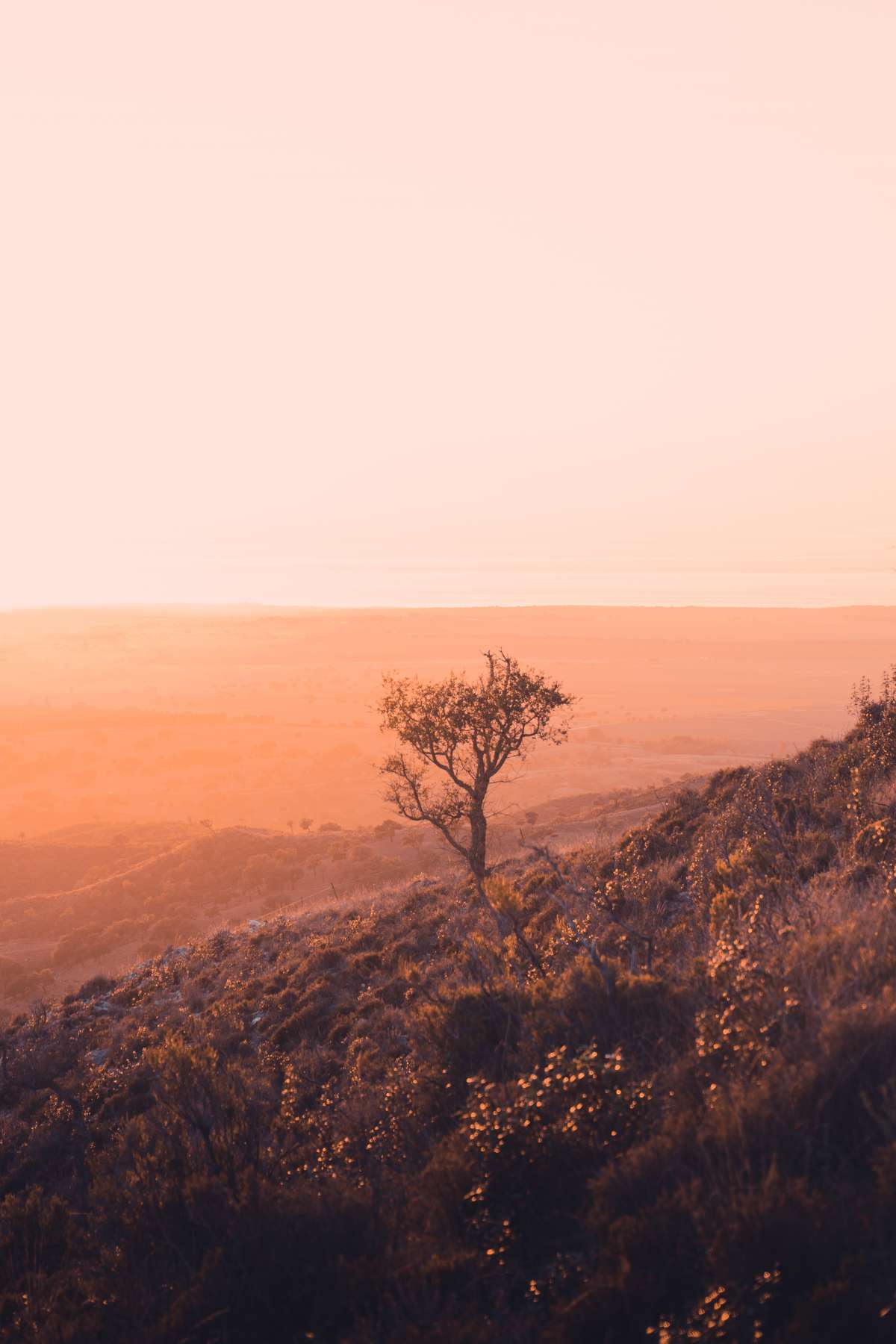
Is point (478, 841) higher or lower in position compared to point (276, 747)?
higher

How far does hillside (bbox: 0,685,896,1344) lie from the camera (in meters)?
5.74

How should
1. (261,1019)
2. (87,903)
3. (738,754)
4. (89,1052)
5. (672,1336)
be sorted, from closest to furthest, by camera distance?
(672,1336), (261,1019), (89,1052), (87,903), (738,754)

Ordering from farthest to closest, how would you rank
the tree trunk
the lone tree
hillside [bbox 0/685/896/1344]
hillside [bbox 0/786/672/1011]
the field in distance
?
the field in distance, hillside [bbox 0/786/672/1011], the lone tree, the tree trunk, hillside [bbox 0/685/896/1344]

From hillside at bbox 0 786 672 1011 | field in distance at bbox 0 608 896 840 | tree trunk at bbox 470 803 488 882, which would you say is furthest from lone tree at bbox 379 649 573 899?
field in distance at bbox 0 608 896 840

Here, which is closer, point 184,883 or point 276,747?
point 184,883

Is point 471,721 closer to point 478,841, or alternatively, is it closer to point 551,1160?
point 478,841

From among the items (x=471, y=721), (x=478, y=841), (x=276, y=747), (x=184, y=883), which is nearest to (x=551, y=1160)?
(x=478, y=841)

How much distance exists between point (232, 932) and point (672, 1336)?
27.5m

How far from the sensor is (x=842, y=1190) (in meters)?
5.81

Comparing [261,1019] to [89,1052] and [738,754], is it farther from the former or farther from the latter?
[738,754]

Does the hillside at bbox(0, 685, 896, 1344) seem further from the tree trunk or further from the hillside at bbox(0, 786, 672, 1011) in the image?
the hillside at bbox(0, 786, 672, 1011)

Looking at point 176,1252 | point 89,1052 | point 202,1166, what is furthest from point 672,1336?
point 89,1052

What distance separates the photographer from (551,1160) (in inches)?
291

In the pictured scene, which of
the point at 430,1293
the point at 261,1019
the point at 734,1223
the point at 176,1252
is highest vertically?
the point at 734,1223
